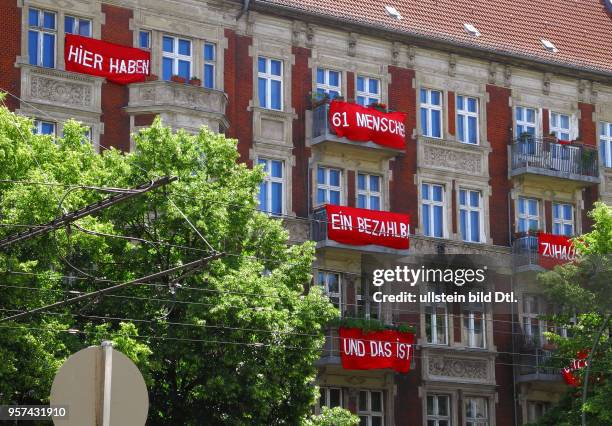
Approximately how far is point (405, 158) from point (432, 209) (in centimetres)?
190

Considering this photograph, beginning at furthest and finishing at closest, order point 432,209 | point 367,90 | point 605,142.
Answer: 1. point 605,142
2. point 432,209
3. point 367,90

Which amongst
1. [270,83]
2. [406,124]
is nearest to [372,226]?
[406,124]

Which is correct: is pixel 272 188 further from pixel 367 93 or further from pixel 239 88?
→ pixel 367 93

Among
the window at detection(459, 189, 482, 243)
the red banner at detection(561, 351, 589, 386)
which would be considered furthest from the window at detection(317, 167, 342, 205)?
the red banner at detection(561, 351, 589, 386)

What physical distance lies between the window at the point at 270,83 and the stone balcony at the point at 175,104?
8.85 ft

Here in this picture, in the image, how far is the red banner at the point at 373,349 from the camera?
121 feet

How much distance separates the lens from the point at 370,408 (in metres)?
39.0

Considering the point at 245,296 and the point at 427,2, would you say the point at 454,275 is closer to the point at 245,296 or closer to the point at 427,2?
the point at 245,296

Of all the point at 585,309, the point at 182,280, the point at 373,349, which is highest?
the point at 585,309

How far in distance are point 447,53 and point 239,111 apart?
26.5 ft

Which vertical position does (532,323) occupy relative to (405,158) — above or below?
below

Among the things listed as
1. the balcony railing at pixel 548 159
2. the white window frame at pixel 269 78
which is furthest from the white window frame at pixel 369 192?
the balcony railing at pixel 548 159

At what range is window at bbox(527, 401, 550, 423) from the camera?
41.7 m

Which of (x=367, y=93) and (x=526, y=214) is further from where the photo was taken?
(x=526, y=214)
